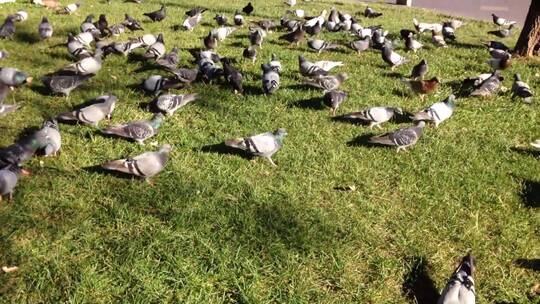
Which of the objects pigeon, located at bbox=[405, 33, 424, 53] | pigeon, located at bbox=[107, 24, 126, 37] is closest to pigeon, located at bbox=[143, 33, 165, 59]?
pigeon, located at bbox=[107, 24, 126, 37]

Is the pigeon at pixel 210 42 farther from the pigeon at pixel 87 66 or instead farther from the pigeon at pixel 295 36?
the pigeon at pixel 87 66

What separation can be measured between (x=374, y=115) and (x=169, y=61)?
12.9 ft

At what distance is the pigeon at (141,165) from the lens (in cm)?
495

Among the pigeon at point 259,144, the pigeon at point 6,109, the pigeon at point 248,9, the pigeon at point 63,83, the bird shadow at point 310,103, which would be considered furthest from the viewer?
the pigeon at point 248,9

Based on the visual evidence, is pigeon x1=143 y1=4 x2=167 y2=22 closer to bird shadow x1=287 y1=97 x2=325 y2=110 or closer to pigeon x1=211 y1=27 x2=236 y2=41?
pigeon x1=211 y1=27 x2=236 y2=41

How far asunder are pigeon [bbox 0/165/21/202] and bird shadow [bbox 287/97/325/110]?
405 cm

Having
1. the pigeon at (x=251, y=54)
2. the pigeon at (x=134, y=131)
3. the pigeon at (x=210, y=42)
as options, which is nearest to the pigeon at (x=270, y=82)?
the pigeon at (x=251, y=54)

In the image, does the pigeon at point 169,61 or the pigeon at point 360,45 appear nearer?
the pigeon at point 169,61

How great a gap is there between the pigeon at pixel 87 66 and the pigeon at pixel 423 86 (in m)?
5.43

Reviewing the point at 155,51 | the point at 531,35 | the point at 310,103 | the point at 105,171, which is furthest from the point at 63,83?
the point at 531,35

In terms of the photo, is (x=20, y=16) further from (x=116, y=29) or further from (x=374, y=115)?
(x=374, y=115)

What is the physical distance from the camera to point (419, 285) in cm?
408

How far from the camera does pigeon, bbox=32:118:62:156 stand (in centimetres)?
532

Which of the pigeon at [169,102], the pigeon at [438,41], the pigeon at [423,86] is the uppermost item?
the pigeon at [169,102]
